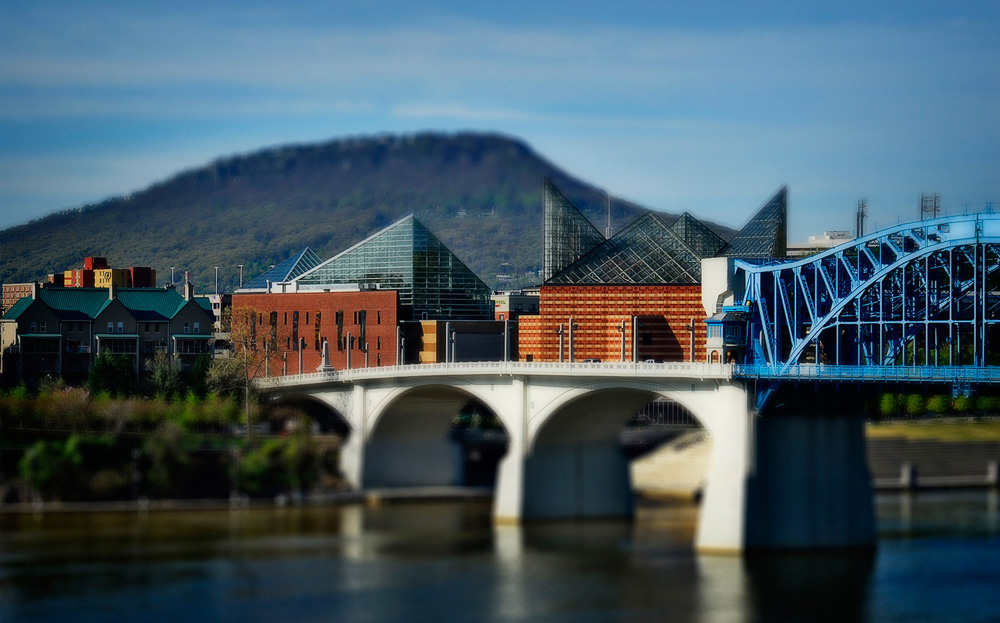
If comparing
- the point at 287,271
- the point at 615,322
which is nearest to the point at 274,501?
the point at 615,322

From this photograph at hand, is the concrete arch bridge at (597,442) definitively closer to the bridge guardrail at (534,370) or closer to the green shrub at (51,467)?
the bridge guardrail at (534,370)

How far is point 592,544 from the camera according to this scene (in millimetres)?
93812

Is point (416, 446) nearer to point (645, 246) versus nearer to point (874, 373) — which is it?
point (645, 246)

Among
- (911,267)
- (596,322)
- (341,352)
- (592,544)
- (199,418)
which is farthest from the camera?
(341,352)

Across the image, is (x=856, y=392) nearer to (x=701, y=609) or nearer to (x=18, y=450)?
(x=701, y=609)

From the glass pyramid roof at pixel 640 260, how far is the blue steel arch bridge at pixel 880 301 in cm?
3991

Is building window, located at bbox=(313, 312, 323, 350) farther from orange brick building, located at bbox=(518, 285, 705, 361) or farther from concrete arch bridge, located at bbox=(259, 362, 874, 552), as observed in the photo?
orange brick building, located at bbox=(518, 285, 705, 361)

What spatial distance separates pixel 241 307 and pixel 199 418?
1097 inches

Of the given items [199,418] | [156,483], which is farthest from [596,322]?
[156,483]

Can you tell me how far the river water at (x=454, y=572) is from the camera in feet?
243

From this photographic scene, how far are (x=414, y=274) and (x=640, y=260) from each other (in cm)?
2748

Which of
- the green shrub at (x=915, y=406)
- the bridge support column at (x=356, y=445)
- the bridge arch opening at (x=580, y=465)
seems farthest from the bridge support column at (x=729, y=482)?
the green shrub at (x=915, y=406)

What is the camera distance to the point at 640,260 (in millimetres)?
141000

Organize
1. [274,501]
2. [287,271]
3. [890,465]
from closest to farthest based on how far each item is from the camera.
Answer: [274,501] → [890,465] → [287,271]
